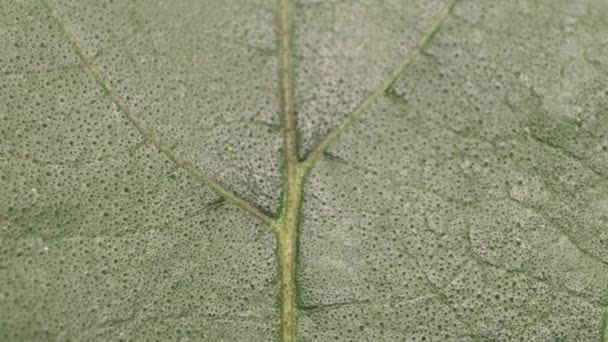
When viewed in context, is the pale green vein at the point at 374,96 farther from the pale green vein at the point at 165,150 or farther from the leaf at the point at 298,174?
the pale green vein at the point at 165,150

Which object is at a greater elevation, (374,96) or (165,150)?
(374,96)

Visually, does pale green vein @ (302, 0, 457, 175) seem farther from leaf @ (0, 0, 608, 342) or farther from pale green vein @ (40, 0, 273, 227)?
pale green vein @ (40, 0, 273, 227)

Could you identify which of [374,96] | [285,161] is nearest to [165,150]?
[285,161]

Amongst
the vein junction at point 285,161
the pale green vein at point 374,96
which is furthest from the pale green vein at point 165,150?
the pale green vein at point 374,96

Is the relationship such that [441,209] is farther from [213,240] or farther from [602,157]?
[213,240]

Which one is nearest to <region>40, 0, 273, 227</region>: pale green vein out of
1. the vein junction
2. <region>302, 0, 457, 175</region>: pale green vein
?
the vein junction

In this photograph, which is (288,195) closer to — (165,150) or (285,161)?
(285,161)

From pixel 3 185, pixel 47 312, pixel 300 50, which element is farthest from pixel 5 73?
pixel 300 50

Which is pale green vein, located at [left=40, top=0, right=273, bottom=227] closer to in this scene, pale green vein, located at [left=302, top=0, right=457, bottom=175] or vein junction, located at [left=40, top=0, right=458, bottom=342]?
vein junction, located at [left=40, top=0, right=458, bottom=342]
